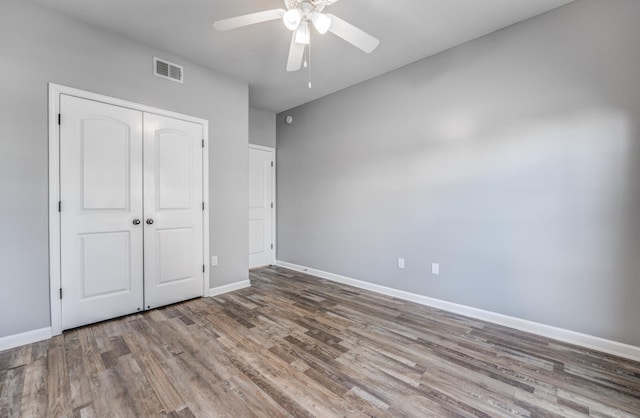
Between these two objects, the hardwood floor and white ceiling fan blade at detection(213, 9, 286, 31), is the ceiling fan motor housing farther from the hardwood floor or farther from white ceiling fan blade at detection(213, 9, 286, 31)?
the hardwood floor

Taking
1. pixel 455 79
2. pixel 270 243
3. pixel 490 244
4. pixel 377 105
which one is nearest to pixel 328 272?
pixel 270 243

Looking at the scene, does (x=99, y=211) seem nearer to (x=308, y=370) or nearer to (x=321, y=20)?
(x=308, y=370)

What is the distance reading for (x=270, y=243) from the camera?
197 inches

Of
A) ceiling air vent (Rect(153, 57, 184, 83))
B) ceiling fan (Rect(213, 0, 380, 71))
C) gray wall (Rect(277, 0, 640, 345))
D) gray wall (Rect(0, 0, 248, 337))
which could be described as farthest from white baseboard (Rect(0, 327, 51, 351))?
gray wall (Rect(277, 0, 640, 345))

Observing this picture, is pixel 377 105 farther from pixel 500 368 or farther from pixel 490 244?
pixel 500 368

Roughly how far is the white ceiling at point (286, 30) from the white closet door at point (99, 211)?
838 mm

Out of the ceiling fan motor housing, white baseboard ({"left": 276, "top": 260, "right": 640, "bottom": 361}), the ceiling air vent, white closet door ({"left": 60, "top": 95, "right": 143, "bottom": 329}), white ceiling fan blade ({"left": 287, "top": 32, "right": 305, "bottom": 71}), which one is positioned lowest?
white baseboard ({"left": 276, "top": 260, "right": 640, "bottom": 361})

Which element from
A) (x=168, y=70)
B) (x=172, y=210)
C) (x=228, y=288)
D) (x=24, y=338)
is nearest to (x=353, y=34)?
(x=168, y=70)

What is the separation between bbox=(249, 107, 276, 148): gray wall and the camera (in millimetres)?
4691

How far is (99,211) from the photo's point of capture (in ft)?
8.45

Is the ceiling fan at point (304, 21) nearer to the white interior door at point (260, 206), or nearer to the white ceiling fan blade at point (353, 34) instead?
the white ceiling fan blade at point (353, 34)

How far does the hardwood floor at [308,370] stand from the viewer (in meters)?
1.56

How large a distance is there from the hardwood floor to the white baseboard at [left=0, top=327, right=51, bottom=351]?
0.27ft

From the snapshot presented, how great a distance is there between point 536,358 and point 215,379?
7.75ft
